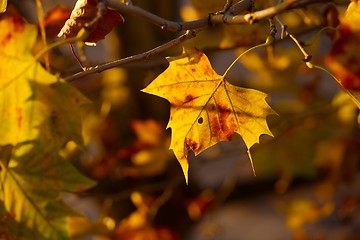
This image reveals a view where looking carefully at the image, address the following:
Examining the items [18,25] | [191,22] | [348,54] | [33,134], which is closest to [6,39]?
[18,25]

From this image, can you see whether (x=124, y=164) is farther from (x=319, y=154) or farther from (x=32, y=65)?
(x=32, y=65)

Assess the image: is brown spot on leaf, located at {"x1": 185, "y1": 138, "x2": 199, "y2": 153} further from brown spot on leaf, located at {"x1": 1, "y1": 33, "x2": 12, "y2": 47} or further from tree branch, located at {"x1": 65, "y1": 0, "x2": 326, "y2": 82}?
brown spot on leaf, located at {"x1": 1, "y1": 33, "x2": 12, "y2": 47}

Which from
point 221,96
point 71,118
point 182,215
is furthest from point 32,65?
point 182,215

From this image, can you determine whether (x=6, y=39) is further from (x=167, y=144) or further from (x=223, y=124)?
(x=167, y=144)

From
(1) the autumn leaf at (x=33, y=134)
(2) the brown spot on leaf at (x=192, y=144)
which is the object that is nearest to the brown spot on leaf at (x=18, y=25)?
(1) the autumn leaf at (x=33, y=134)

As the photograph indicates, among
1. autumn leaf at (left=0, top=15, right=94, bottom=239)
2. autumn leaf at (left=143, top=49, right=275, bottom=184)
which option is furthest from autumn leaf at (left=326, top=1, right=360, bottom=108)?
autumn leaf at (left=0, top=15, right=94, bottom=239)

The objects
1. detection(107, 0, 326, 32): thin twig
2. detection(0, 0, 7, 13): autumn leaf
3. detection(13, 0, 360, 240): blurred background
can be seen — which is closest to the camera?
detection(107, 0, 326, 32): thin twig
